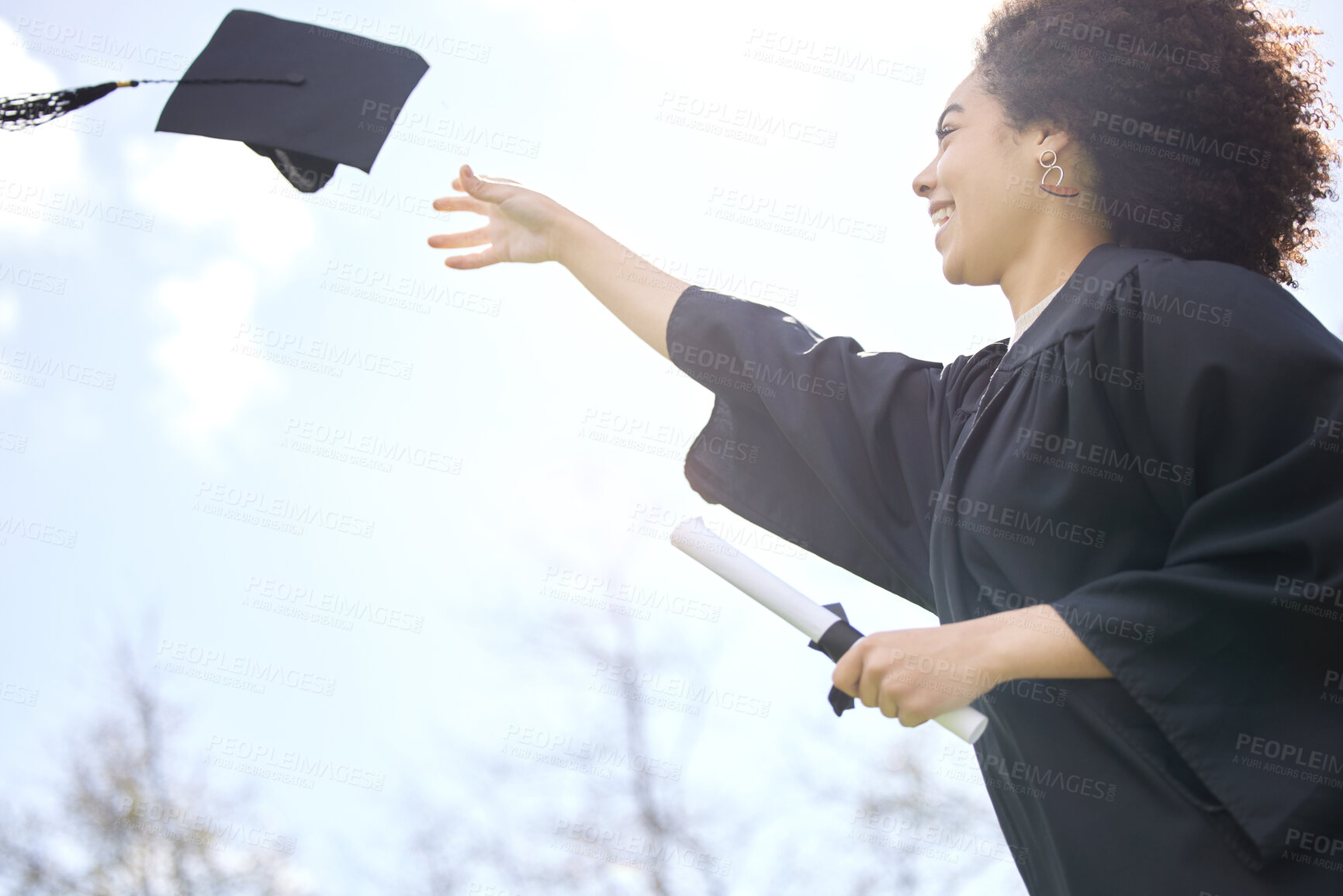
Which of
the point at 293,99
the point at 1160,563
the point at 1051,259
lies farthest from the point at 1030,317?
the point at 293,99

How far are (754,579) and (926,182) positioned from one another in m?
0.99

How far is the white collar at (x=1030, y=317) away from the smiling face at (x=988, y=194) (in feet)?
0.32

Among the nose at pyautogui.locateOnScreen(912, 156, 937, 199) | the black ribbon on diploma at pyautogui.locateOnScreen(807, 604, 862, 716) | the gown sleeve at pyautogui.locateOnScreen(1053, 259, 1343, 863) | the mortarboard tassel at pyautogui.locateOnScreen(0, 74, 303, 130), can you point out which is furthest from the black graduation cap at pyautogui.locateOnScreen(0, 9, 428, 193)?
the gown sleeve at pyautogui.locateOnScreen(1053, 259, 1343, 863)

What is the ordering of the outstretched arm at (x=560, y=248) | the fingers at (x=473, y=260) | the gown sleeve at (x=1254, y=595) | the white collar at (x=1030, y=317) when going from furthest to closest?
1. the fingers at (x=473, y=260)
2. the outstretched arm at (x=560, y=248)
3. the white collar at (x=1030, y=317)
4. the gown sleeve at (x=1254, y=595)

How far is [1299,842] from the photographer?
1341 mm

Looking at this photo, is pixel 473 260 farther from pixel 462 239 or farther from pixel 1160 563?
pixel 1160 563

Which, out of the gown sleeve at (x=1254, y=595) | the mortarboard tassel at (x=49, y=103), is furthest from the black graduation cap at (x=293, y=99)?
the gown sleeve at (x=1254, y=595)

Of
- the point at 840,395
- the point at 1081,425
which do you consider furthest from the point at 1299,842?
the point at 840,395

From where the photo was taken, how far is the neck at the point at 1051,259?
2.01 meters

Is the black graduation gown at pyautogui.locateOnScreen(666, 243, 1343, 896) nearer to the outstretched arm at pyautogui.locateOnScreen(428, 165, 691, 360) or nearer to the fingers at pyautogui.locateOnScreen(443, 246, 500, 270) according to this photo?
the outstretched arm at pyautogui.locateOnScreen(428, 165, 691, 360)

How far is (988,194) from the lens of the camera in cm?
205

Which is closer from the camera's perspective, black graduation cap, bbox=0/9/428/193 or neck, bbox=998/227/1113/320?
neck, bbox=998/227/1113/320

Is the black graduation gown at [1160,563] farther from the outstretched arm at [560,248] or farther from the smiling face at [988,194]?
the outstretched arm at [560,248]

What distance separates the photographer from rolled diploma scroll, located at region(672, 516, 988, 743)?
1.62 metres
